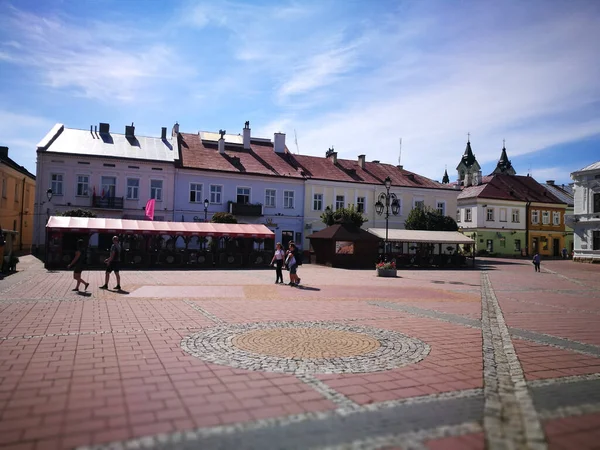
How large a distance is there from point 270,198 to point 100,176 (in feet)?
46.4

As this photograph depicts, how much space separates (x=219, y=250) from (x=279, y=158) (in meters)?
17.6

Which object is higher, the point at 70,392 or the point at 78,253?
the point at 78,253

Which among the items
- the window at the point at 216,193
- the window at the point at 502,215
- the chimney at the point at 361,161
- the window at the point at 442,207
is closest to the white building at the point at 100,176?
the window at the point at 216,193

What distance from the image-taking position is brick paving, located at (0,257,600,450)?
3.64 meters

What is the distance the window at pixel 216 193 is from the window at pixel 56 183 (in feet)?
37.7

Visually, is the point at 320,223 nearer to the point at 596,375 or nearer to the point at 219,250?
the point at 219,250

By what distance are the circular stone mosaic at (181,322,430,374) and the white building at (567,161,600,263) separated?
41.2 meters

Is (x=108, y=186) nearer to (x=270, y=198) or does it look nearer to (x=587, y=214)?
(x=270, y=198)

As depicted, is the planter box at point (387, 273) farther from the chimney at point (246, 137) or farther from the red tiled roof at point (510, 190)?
the red tiled roof at point (510, 190)

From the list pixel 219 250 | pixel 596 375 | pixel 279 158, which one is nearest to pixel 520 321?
pixel 596 375

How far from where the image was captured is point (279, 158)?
140 ft

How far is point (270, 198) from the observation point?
128ft

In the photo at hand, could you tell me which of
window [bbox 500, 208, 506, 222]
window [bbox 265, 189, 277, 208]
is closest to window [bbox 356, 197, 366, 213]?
window [bbox 265, 189, 277, 208]

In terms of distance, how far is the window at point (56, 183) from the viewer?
3262 centimetres
